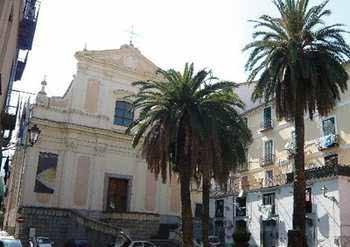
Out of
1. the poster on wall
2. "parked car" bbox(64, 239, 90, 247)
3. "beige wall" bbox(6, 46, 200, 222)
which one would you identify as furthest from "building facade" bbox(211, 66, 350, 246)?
the poster on wall

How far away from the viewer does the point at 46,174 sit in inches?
1337

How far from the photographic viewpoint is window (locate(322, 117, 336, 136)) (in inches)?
1312

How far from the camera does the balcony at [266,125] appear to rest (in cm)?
3966

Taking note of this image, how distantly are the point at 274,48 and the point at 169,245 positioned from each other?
54.3ft

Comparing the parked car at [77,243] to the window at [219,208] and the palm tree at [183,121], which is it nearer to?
the palm tree at [183,121]

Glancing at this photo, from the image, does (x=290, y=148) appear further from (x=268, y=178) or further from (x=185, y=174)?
(x=185, y=174)

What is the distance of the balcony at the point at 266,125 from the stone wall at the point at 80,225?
13018mm

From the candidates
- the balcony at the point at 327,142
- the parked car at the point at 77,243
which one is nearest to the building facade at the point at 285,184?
the balcony at the point at 327,142

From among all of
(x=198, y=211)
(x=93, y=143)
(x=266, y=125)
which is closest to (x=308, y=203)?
(x=266, y=125)

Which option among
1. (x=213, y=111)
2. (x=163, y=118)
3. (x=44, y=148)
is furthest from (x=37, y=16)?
(x=44, y=148)

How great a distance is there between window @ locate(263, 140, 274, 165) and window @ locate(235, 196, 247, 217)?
197 inches

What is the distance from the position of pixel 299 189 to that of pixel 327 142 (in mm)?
14801

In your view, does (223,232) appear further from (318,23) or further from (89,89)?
(318,23)

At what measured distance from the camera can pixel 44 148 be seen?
34.5 m
